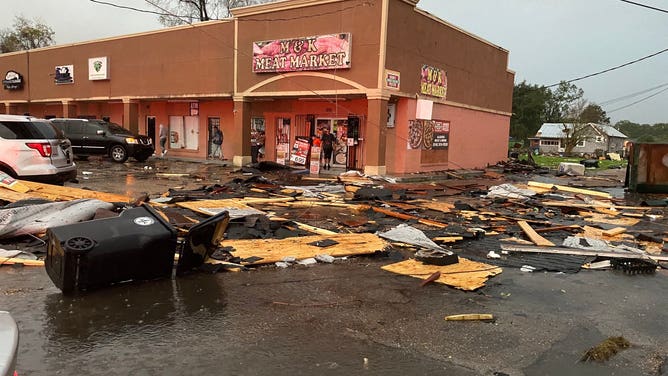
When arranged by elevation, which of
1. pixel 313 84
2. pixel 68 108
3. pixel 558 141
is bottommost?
pixel 558 141

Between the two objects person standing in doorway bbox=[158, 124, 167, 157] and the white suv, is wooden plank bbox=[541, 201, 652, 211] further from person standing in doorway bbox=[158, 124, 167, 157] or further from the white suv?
person standing in doorway bbox=[158, 124, 167, 157]

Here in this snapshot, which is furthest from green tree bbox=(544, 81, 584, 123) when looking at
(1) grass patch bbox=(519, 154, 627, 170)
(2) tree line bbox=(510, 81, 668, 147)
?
(1) grass patch bbox=(519, 154, 627, 170)

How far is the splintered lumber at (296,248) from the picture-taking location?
672 centimetres

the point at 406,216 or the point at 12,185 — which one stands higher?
the point at 12,185

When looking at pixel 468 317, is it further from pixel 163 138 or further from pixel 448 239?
pixel 163 138

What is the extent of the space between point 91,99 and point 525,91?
230 ft

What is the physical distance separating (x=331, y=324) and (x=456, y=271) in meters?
2.36

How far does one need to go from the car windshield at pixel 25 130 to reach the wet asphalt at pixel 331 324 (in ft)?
19.5

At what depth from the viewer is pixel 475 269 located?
21.1ft

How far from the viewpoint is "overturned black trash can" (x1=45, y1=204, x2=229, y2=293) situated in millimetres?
4836

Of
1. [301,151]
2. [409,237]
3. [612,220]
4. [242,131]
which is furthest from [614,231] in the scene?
[242,131]

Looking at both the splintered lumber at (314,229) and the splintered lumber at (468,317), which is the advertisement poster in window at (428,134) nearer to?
the splintered lumber at (314,229)

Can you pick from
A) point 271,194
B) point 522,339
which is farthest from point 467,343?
point 271,194

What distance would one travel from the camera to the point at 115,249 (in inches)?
198
